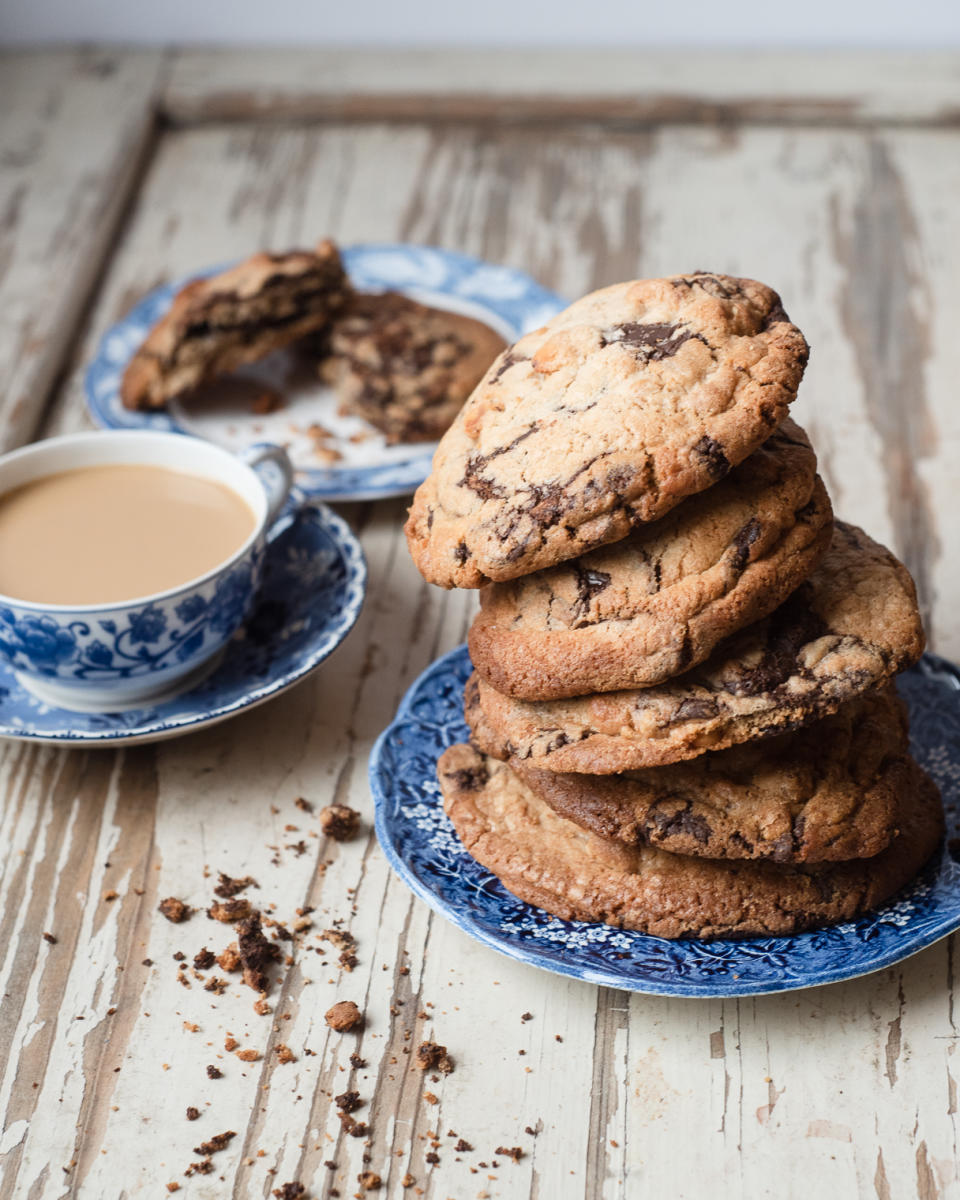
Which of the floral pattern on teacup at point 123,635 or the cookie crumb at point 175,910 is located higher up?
the floral pattern on teacup at point 123,635

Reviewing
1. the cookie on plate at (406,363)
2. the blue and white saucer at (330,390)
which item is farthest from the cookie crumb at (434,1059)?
the cookie on plate at (406,363)

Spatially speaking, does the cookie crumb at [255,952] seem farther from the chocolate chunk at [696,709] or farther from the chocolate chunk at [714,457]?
the chocolate chunk at [714,457]

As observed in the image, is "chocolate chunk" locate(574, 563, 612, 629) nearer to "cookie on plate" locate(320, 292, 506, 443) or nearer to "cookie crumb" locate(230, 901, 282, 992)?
"cookie crumb" locate(230, 901, 282, 992)

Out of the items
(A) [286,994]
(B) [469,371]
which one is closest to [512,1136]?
(A) [286,994]

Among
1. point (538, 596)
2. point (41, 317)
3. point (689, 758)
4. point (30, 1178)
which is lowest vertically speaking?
point (30, 1178)

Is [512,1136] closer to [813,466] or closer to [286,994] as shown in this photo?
[286,994]

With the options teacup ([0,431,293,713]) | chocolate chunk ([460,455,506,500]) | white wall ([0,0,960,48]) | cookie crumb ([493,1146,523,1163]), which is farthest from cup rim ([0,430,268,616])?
white wall ([0,0,960,48])

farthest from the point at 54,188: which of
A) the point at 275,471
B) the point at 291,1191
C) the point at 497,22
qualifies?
the point at 291,1191
